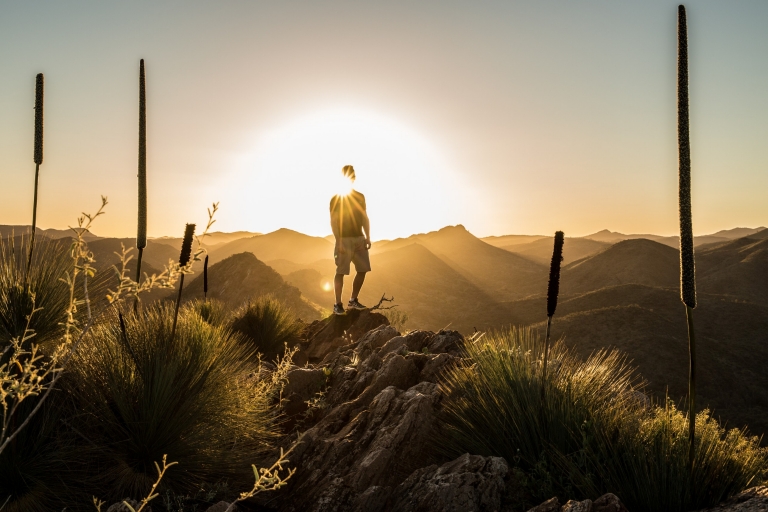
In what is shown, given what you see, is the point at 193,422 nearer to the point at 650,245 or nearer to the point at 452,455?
the point at 452,455

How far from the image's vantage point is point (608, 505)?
2.97 metres

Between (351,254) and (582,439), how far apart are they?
7.51 meters

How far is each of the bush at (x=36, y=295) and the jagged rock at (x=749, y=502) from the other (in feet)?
17.5

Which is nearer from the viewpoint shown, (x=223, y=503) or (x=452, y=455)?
(x=223, y=503)

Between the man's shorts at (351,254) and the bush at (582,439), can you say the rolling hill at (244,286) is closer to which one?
the man's shorts at (351,254)

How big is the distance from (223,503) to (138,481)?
85cm

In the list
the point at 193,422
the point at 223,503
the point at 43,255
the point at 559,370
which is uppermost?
the point at 43,255

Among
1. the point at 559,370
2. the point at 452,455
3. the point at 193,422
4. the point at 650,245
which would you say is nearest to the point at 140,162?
the point at 193,422

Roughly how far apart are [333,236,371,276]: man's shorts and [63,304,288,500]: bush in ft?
19.9

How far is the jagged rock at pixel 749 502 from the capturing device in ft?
9.10

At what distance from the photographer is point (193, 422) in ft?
14.3

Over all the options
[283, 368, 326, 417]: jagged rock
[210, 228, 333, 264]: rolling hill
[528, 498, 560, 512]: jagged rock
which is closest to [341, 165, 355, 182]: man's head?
[283, 368, 326, 417]: jagged rock

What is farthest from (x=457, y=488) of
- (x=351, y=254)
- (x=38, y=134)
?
(x=351, y=254)

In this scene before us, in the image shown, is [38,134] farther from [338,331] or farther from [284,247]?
[284,247]
